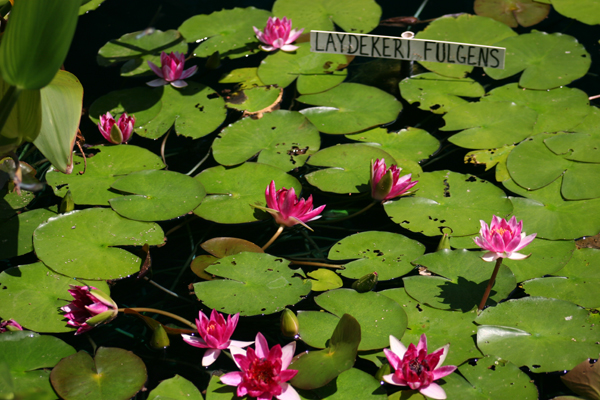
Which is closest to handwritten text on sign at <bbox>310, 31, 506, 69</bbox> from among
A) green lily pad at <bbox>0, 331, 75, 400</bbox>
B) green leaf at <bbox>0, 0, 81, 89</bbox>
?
green leaf at <bbox>0, 0, 81, 89</bbox>

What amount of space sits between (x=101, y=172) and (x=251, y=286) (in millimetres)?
805

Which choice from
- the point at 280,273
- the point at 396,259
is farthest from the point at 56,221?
the point at 396,259

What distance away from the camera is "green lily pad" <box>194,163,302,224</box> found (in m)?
1.67

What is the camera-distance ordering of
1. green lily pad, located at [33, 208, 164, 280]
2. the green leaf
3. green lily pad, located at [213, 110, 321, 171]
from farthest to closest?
green lily pad, located at [213, 110, 321, 171] → green lily pad, located at [33, 208, 164, 280] → the green leaf

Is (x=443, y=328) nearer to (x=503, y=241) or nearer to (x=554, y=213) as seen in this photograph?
(x=503, y=241)

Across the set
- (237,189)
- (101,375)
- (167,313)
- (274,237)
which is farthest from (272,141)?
(101,375)

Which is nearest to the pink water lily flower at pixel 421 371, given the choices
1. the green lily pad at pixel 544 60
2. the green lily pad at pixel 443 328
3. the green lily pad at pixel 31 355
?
the green lily pad at pixel 443 328

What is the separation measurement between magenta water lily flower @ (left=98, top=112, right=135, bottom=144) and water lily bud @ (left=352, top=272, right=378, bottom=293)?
1.12 meters

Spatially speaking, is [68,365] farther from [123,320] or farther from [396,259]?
[396,259]

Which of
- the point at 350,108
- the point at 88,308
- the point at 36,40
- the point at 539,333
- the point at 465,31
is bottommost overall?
the point at 539,333

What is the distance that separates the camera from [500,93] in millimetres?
2141

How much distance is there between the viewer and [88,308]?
1306mm

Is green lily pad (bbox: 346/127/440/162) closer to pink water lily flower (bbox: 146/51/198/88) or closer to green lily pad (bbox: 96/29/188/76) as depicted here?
pink water lily flower (bbox: 146/51/198/88)

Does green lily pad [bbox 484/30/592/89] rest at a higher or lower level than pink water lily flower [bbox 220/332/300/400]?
higher
